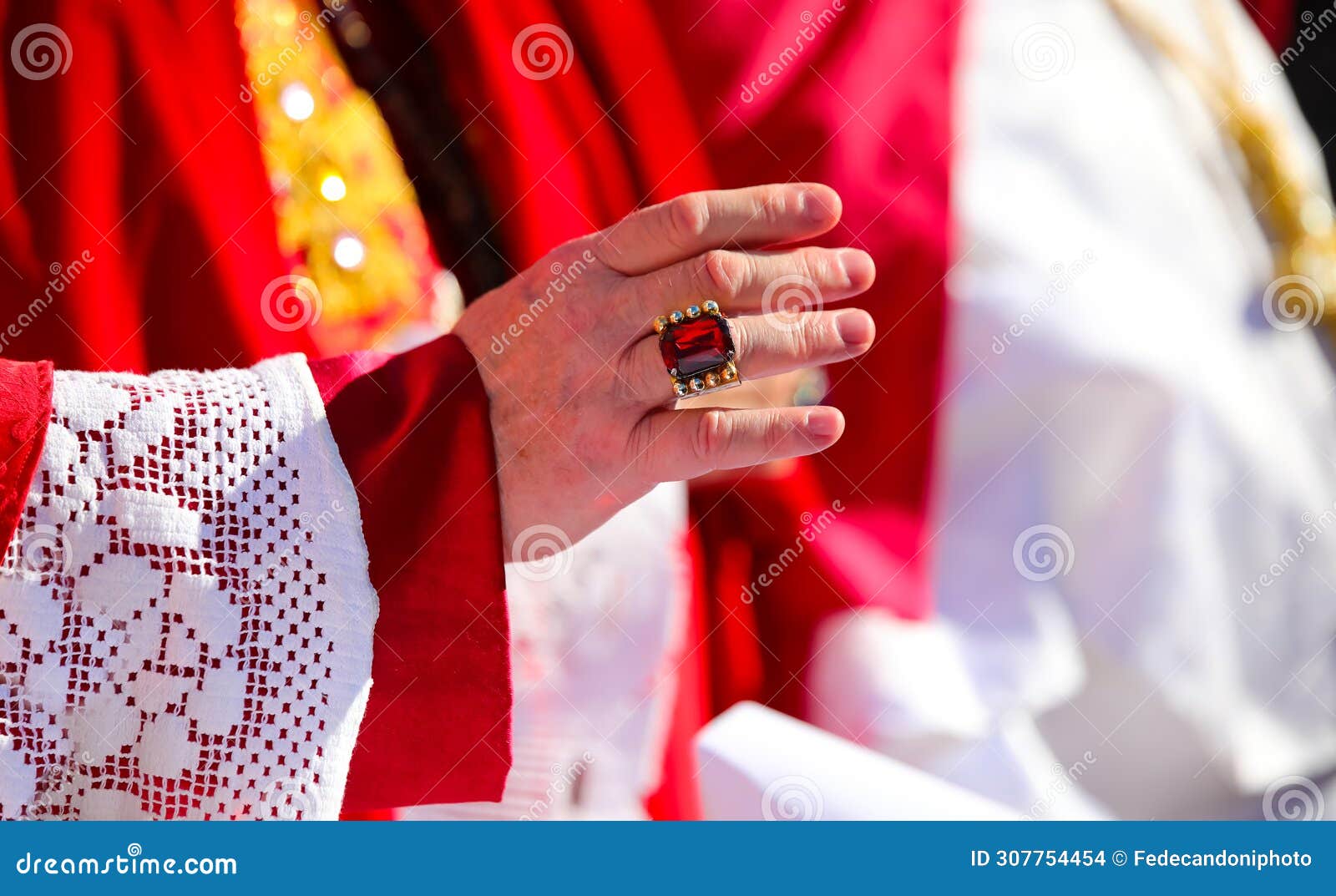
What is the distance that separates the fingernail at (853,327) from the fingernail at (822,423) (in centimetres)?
6

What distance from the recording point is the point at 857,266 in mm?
781

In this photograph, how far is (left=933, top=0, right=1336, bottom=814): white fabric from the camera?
1120 millimetres

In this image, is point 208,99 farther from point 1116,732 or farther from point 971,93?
point 1116,732

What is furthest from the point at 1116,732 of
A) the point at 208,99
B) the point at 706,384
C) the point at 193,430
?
the point at 208,99

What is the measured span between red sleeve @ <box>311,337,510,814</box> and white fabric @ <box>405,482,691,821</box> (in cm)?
22

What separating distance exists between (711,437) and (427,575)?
22 cm

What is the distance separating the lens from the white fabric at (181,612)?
2.18ft

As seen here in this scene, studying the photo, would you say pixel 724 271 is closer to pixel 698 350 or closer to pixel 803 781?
pixel 698 350

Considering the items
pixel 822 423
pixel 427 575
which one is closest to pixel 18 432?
pixel 427 575

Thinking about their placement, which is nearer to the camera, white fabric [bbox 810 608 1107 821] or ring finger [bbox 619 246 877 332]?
ring finger [bbox 619 246 877 332]

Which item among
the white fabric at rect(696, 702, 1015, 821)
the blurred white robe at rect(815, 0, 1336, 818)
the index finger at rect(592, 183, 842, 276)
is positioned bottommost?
the white fabric at rect(696, 702, 1015, 821)

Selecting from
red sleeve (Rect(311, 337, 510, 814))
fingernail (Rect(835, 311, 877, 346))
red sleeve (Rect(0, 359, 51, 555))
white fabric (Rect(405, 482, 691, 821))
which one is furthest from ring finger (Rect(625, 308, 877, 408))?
red sleeve (Rect(0, 359, 51, 555))

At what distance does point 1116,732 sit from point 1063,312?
43 cm

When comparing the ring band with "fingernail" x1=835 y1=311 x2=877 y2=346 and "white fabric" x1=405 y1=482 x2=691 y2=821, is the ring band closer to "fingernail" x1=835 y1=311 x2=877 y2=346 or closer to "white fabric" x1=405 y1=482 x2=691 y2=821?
"fingernail" x1=835 y1=311 x2=877 y2=346
